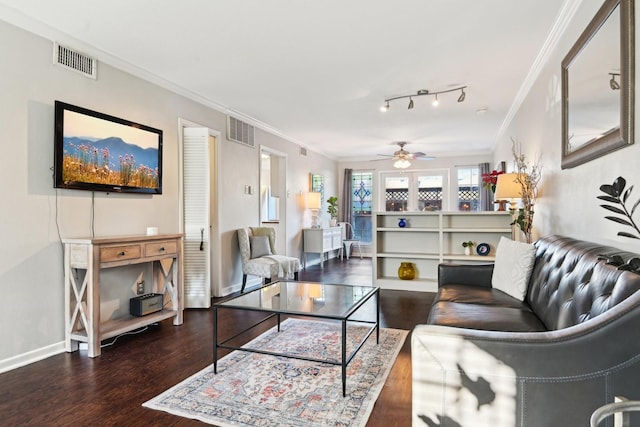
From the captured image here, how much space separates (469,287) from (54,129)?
3641mm

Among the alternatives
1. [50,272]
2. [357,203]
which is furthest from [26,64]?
[357,203]

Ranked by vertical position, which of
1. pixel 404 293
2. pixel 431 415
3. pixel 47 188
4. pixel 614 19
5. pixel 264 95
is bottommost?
pixel 404 293

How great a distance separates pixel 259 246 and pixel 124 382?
120 inches

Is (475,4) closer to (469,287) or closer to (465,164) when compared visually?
(469,287)

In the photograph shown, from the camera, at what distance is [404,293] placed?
5109mm

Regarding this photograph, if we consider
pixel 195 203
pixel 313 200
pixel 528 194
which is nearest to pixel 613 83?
pixel 528 194

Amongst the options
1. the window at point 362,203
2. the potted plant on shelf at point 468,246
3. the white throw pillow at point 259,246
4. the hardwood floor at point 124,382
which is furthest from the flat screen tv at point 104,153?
the window at point 362,203

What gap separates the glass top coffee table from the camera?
2.32 meters

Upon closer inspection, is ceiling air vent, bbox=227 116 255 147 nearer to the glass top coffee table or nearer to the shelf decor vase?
the glass top coffee table

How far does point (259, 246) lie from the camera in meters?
5.38

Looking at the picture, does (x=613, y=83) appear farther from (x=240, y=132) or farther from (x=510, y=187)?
(x=240, y=132)

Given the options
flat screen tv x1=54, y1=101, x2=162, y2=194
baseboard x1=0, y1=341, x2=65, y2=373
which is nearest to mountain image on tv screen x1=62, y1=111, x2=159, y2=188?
flat screen tv x1=54, y1=101, x2=162, y2=194

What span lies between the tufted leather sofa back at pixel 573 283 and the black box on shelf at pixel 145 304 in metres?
3.22

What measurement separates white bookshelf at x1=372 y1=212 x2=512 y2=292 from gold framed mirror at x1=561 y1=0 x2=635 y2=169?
2401mm
